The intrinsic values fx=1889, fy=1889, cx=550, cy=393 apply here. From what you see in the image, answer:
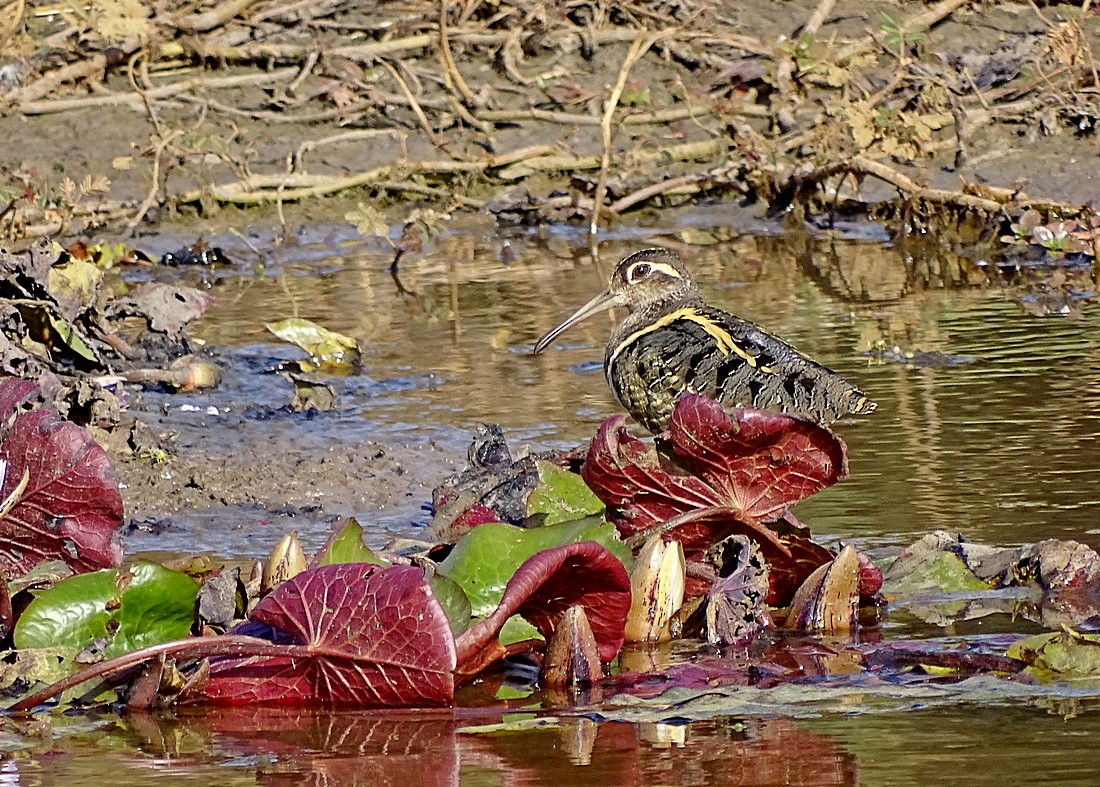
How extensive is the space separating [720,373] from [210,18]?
24.9 feet

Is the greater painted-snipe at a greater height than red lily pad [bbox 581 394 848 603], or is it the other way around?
the greater painted-snipe

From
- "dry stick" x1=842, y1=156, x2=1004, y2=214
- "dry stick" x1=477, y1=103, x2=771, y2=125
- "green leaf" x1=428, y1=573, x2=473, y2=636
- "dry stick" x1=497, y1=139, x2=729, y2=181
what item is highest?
"dry stick" x1=477, y1=103, x2=771, y2=125

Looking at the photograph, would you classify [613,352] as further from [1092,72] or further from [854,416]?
[1092,72]

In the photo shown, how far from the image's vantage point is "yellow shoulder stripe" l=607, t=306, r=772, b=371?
5762mm

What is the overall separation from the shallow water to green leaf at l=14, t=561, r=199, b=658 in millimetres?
308

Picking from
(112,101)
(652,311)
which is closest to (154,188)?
(112,101)

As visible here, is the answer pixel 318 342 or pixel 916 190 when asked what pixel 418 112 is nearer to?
pixel 916 190

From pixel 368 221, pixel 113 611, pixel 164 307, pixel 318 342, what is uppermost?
pixel 368 221

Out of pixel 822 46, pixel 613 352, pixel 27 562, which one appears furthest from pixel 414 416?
pixel 822 46

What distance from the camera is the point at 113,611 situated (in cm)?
383

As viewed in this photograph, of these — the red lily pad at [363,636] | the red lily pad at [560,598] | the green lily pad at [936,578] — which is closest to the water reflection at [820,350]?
the green lily pad at [936,578]

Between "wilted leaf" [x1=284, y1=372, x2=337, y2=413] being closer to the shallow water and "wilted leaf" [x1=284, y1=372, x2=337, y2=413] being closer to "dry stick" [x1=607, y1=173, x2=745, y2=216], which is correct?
the shallow water

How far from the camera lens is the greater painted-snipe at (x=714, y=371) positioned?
218 inches

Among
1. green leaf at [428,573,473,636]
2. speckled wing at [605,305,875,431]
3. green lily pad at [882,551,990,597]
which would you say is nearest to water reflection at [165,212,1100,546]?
speckled wing at [605,305,875,431]
